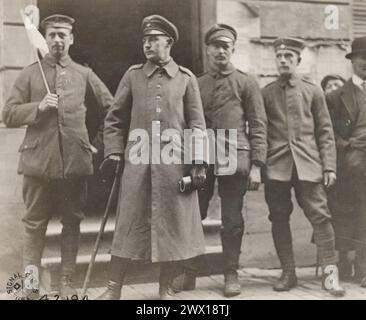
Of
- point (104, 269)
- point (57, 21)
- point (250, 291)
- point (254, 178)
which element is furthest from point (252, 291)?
point (57, 21)

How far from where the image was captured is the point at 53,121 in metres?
4.52

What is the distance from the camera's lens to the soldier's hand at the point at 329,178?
4.79 m

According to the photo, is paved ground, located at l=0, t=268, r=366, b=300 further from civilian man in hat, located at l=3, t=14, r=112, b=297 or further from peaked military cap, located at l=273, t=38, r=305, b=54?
peaked military cap, located at l=273, t=38, r=305, b=54

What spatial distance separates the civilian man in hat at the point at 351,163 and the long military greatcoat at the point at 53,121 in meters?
2.08

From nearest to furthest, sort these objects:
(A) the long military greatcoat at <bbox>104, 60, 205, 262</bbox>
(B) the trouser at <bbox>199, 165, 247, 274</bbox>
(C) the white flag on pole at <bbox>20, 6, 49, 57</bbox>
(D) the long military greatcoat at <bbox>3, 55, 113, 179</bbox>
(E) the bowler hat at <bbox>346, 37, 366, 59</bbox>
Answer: (A) the long military greatcoat at <bbox>104, 60, 205, 262</bbox>
(D) the long military greatcoat at <bbox>3, 55, 113, 179</bbox>
(C) the white flag on pole at <bbox>20, 6, 49, 57</bbox>
(B) the trouser at <bbox>199, 165, 247, 274</bbox>
(E) the bowler hat at <bbox>346, 37, 366, 59</bbox>

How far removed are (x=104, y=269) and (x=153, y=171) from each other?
3.27 feet

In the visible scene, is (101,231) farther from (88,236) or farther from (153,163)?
(153,163)

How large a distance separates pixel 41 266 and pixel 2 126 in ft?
3.67

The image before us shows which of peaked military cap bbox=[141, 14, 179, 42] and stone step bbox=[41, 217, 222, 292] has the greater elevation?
peaked military cap bbox=[141, 14, 179, 42]

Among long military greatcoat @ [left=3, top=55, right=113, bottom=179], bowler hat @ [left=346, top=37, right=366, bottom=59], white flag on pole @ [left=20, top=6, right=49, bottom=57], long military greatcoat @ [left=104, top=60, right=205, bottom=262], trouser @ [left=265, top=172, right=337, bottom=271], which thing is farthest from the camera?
bowler hat @ [left=346, top=37, right=366, bottom=59]

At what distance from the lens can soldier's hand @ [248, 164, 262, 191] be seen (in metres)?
4.61

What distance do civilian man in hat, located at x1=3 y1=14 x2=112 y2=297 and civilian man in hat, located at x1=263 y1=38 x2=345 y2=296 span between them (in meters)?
1.46

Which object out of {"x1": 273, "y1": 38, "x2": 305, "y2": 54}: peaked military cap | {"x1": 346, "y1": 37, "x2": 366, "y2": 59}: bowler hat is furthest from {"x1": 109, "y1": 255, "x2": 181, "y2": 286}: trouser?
{"x1": 346, "y1": 37, "x2": 366, "y2": 59}: bowler hat

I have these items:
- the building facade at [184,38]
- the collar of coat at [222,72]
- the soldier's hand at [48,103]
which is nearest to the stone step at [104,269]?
the building facade at [184,38]
